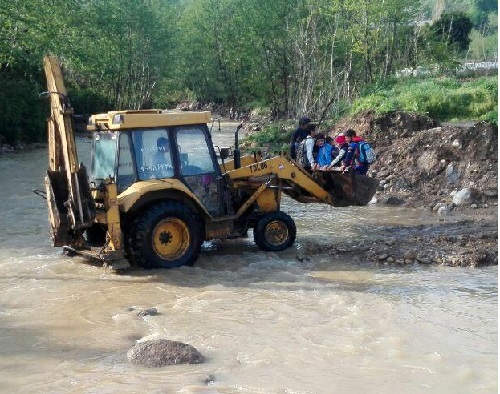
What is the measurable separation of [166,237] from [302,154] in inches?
135

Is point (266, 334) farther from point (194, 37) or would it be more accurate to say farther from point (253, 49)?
point (194, 37)

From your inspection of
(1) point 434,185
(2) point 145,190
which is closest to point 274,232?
(2) point 145,190

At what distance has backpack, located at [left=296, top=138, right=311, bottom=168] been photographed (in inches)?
459

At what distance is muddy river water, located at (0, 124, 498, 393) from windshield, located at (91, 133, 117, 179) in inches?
51.1

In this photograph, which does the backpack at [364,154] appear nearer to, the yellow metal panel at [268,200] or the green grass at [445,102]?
the yellow metal panel at [268,200]

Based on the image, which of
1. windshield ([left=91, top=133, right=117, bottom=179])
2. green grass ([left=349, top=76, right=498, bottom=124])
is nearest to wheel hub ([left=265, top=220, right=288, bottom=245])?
windshield ([left=91, top=133, right=117, bottom=179])

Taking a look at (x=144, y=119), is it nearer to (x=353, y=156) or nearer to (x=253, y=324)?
(x=253, y=324)

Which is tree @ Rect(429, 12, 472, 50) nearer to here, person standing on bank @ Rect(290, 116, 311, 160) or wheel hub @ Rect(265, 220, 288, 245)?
person standing on bank @ Rect(290, 116, 311, 160)

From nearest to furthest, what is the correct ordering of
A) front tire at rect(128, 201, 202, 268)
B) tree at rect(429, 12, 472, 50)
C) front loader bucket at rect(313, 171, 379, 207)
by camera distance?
front tire at rect(128, 201, 202, 268), front loader bucket at rect(313, 171, 379, 207), tree at rect(429, 12, 472, 50)

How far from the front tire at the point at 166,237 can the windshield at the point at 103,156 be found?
83 centimetres

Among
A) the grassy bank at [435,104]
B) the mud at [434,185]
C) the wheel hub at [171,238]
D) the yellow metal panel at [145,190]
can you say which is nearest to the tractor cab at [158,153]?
the yellow metal panel at [145,190]

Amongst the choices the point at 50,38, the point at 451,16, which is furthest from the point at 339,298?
the point at 451,16

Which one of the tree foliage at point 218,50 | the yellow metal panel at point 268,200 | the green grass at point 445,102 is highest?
the tree foliage at point 218,50

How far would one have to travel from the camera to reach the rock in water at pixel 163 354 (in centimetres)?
630
